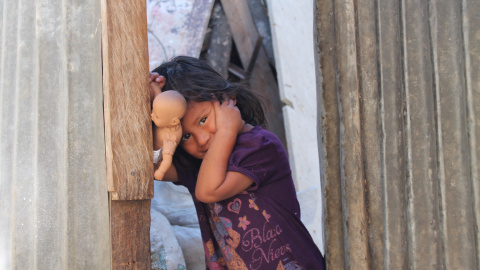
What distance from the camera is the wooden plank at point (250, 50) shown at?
4910 millimetres

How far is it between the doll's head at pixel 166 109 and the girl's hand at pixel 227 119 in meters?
0.25

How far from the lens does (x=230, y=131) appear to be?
1.90m

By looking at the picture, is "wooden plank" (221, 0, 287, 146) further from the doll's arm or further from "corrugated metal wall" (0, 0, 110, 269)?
"corrugated metal wall" (0, 0, 110, 269)

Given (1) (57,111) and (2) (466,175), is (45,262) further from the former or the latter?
(2) (466,175)

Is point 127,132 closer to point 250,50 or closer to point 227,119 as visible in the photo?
point 227,119

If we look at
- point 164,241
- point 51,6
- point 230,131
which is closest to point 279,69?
point 164,241

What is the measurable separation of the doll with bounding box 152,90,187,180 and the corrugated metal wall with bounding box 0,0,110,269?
0.18 meters

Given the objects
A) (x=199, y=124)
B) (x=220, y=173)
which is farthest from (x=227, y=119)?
(x=220, y=173)

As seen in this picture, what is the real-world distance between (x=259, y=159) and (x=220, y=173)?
19 cm

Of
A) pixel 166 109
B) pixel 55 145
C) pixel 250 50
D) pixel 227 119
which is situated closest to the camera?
pixel 55 145

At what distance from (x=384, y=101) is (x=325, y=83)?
22 cm

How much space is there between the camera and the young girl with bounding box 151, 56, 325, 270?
1.85m

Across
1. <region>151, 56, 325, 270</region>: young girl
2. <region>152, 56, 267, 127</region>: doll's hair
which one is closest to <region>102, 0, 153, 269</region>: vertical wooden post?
<region>151, 56, 325, 270</region>: young girl

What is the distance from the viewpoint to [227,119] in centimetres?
194
